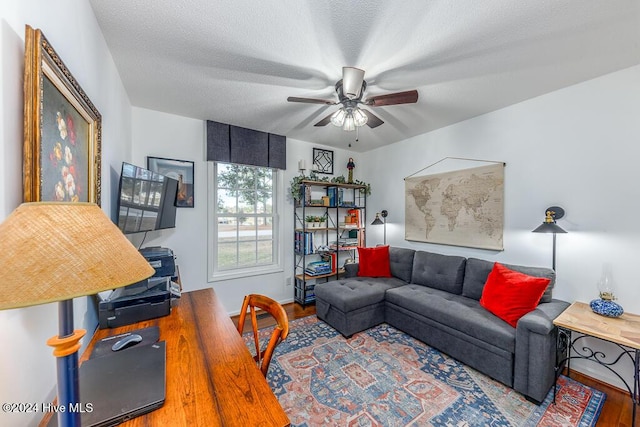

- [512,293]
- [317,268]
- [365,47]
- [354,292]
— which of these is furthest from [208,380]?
[317,268]

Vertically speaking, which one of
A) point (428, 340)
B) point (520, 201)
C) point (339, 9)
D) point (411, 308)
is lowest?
point (428, 340)

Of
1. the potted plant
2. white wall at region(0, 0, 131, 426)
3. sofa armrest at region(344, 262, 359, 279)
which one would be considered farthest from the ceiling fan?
sofa armrest at region(344, 262, 359, 279)

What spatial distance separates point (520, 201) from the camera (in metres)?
2.61

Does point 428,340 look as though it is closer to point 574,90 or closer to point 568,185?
point 568,185

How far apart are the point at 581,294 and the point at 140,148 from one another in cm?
457

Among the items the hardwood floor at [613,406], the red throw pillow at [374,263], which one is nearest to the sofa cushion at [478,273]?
the hardwood floor at [613,406]

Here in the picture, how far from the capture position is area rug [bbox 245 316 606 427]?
168cm

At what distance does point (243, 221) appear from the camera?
11.6 feet

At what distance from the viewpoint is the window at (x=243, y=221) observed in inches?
130

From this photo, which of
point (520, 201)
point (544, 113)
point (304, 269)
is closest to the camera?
point (544, 113)

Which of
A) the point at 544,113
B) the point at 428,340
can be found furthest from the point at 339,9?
the point at 428,340

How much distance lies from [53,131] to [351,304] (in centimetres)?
256

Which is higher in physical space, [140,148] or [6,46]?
[140,148]

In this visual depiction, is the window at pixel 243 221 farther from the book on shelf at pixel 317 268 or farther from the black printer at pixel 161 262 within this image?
the black printer at pixel 161 262
